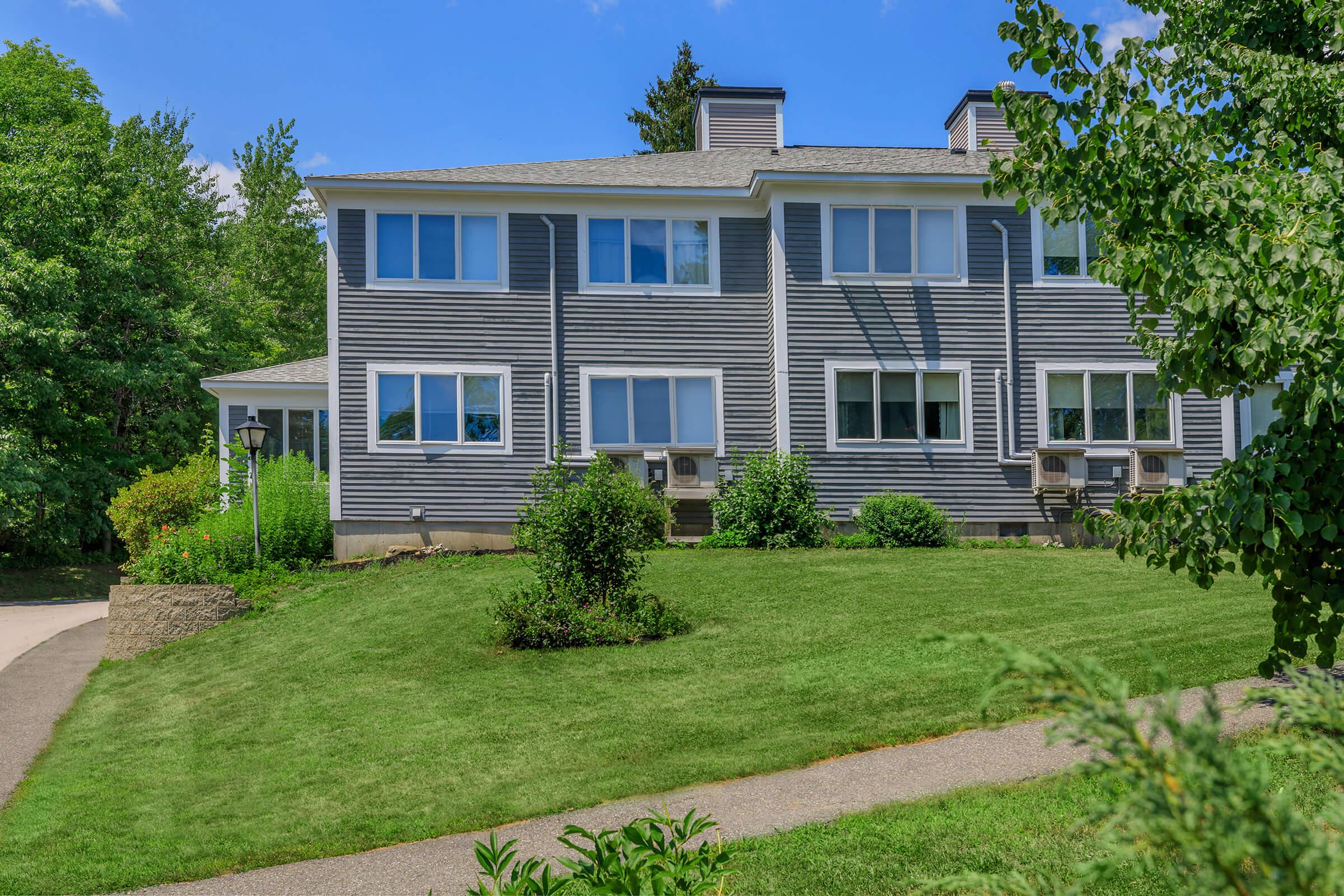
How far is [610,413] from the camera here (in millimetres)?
18844

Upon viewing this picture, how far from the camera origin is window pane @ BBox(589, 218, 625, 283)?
1902 cm

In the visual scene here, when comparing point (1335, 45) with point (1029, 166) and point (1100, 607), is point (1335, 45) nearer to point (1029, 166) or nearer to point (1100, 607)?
point (1029, 166)

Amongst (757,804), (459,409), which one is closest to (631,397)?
(459,409)

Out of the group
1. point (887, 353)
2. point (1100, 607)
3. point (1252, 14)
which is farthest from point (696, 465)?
point (1252, 14)

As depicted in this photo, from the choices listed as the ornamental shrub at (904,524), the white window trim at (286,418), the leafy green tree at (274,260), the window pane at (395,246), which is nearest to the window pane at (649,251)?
the window pane at (395,246)

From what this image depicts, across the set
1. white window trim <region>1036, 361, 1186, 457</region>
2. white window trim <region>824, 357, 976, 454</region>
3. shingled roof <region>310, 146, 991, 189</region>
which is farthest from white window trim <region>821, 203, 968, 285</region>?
white window trim <region>1036, 361, 1186, 457</region>

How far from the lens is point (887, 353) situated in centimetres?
1869

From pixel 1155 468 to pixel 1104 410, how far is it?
1.33 m

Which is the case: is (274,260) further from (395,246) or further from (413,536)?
(413,536)

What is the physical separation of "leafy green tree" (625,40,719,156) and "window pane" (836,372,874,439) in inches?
967

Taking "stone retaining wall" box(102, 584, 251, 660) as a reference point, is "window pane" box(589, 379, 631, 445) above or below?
above

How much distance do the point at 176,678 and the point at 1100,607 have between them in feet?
33.5

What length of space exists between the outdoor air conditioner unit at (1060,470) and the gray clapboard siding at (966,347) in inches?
13.5

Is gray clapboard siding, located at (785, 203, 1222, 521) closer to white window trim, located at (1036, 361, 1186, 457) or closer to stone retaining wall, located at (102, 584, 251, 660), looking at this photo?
white window trim, located at (1036, 361, 1186, 457)
